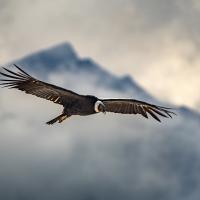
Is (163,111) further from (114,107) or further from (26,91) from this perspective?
(26,91)

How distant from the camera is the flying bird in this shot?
43469 millimetres

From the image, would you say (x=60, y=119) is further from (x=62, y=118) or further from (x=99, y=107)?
(x=99, y=107)

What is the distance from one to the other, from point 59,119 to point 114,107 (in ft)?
12.3

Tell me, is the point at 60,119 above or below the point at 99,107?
below

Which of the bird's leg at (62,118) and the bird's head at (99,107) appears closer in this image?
the bird's head at (99,107)

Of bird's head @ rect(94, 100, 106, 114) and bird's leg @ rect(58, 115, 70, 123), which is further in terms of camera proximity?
bird's leg @ rect(58, 115, 70, 123)

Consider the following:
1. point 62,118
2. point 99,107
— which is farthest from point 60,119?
point 99,107

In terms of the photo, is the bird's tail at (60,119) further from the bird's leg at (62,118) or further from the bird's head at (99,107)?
the bird's head at (99,107)

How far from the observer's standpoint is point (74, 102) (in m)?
44.8

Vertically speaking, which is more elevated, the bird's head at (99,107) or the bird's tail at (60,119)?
the bird's head at (99,107)

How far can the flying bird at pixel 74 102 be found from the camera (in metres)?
43.5

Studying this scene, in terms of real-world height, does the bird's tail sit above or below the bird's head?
below

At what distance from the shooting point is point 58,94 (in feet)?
147

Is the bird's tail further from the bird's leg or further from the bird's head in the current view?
the bird's head
